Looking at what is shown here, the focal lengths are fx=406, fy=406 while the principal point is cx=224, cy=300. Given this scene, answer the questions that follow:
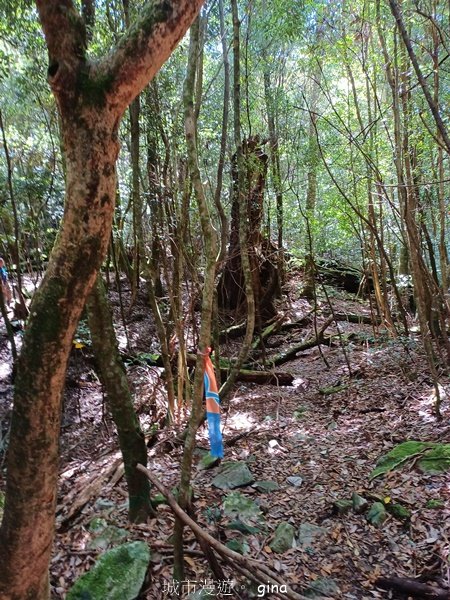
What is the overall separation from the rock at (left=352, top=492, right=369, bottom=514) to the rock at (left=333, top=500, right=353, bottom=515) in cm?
4

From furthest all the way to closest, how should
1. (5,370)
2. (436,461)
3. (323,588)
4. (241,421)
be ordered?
(5,370), (241,421), (436,461), (323,588)

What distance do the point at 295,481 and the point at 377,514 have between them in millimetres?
921

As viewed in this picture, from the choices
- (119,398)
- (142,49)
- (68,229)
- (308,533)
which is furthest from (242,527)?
(142,49)

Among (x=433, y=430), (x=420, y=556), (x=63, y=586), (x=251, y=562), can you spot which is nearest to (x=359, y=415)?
(x=433, y=430)

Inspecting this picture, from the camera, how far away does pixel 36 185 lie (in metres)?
7.86

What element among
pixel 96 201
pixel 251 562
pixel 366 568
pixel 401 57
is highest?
pixel 401 57

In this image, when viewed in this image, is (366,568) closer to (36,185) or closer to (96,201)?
(96,201)

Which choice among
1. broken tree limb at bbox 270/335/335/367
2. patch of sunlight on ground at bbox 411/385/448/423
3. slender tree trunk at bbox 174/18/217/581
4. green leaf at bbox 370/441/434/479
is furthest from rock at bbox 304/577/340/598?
broken tree limb at bbox 270/335/335/367

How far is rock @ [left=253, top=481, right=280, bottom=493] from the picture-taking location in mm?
4023

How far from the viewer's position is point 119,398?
Answer: 3279 millimetres

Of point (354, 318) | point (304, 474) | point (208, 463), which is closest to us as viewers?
point (304, 474)

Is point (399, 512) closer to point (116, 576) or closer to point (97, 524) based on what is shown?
point (116, 576)

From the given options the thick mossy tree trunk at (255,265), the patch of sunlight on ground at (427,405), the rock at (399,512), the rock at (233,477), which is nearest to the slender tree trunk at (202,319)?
the rock at (233,477)

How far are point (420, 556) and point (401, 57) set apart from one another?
231 inches
